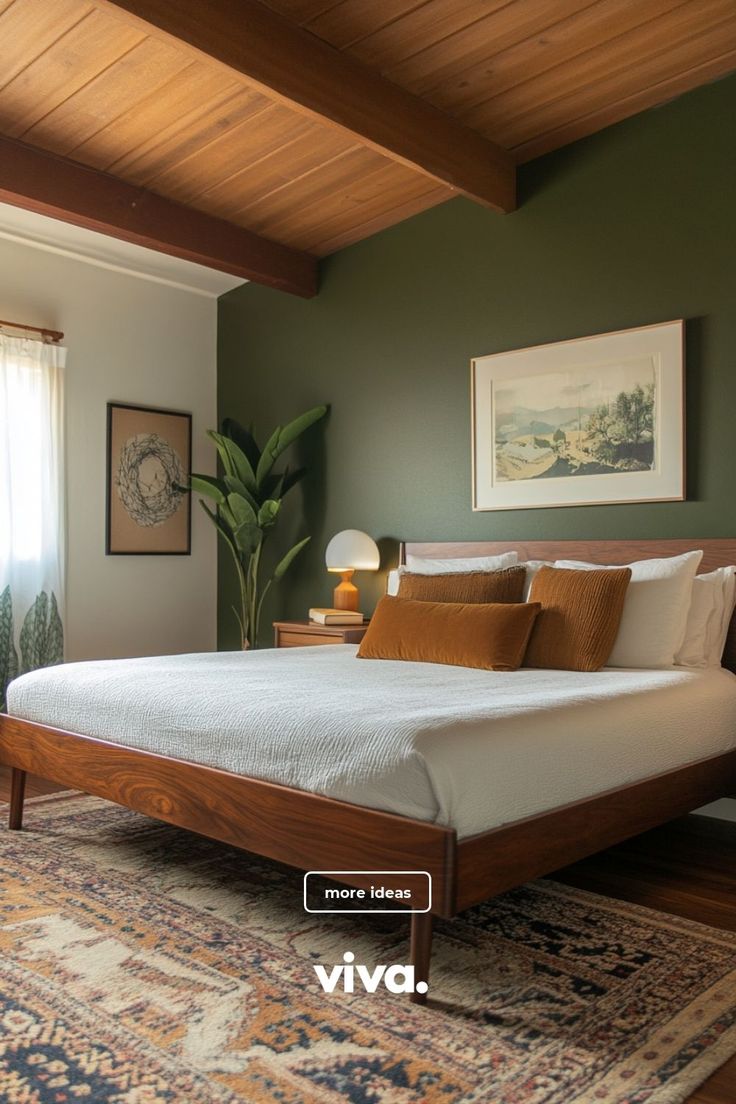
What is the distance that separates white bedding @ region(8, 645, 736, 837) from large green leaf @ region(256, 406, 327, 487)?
1.87 m

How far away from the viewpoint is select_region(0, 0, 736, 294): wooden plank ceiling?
320cm

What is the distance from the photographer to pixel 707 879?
2.93 m

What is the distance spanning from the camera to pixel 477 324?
455 centimetres

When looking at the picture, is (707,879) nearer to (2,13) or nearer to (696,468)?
(696,468)

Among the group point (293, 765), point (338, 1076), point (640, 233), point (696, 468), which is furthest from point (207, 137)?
point (338, 1076)

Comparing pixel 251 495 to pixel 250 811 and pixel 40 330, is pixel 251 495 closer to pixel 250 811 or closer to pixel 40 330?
pixel 40 330

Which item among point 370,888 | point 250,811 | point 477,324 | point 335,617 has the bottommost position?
point 370,888

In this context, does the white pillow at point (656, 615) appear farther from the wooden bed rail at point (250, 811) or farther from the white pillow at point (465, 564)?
the wooden bed rail at point (250, 811)

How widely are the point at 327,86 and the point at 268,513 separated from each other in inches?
91.1

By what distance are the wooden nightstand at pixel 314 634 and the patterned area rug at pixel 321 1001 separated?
174 centimetres

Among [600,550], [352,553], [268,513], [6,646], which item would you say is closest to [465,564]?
[600,550]

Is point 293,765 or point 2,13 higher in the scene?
point 2,13

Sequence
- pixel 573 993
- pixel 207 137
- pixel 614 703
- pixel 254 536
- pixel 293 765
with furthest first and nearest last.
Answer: pixel 254 536
pixel 207 137
pixel 614 703
pixel 293 765
pixel 573 993

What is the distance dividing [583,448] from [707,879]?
1.89 meters
